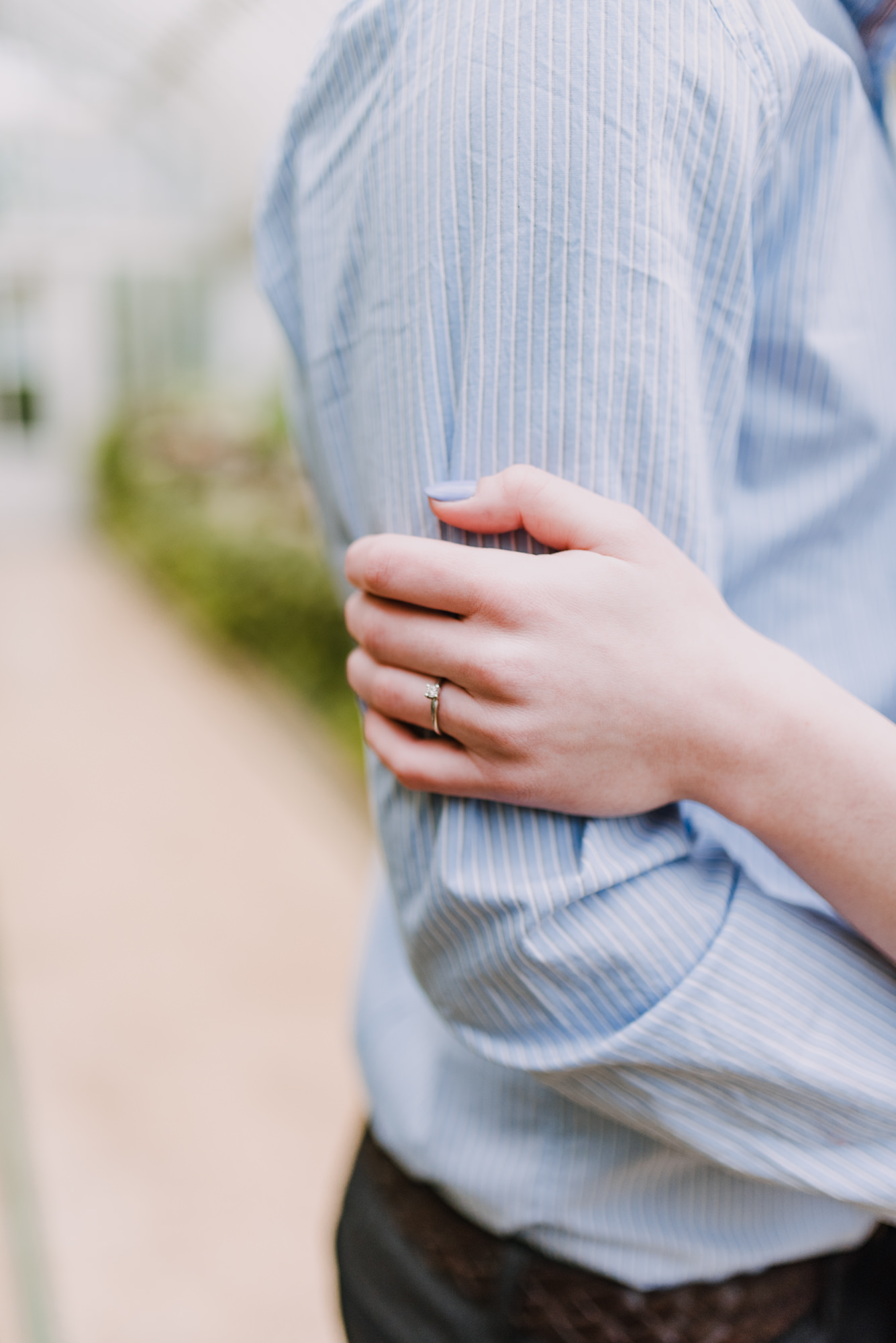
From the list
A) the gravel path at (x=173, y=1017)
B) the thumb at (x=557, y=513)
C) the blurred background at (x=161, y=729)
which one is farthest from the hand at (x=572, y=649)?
the gravel path at (x=173, y=1017)

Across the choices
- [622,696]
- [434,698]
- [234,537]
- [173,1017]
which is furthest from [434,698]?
[234,537]

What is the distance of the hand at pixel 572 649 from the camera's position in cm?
45

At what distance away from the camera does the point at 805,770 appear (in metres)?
0.48

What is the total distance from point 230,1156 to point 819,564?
2417 millimetres

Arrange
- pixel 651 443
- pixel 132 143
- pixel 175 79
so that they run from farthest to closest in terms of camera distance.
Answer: pixel 132 143, pixel 175 79, pixel 651 443

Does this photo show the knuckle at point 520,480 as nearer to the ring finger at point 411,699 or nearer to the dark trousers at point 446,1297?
the ring finger at point 411,699

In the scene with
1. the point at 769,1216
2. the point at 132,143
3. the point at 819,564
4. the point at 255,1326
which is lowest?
the point at 255,1326

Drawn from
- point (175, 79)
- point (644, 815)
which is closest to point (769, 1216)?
point (644, 815)

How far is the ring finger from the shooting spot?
48cm

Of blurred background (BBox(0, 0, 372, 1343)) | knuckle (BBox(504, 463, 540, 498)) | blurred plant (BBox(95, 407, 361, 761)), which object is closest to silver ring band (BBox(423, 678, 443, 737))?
knuckle (BBox(504, 463, 540, 498))

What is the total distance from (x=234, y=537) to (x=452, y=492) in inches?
233

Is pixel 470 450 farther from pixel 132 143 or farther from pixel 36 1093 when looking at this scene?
pixel 132 143

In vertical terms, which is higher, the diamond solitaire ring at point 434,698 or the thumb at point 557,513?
the thumb at point 557,513

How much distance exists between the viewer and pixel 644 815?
1.68 ft
